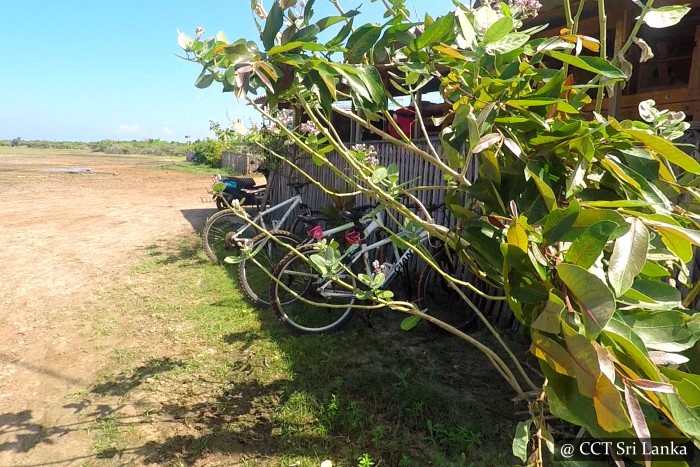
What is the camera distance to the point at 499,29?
99cm

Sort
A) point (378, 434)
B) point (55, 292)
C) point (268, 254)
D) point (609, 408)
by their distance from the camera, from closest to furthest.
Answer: point (609, 408) < point (378, 434) < point (55, 292) < point (268, 254)

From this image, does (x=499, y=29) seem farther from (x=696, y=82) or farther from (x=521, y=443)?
(x=696, y=82)

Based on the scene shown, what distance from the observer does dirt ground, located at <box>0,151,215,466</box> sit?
2381 millimetres

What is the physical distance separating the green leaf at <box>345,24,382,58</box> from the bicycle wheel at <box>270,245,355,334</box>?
2.16 m

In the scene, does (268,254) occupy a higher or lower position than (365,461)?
higher

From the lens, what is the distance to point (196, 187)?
16.1 m

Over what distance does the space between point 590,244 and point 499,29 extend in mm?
522

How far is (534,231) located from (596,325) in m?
0.25

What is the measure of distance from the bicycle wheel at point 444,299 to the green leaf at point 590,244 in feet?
8.08

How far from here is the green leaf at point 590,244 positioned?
2.79ft

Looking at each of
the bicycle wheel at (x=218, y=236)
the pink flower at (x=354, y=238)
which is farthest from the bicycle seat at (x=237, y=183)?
the pink flower at (x=354, y=238)

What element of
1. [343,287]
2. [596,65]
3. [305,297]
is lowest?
[305,297]

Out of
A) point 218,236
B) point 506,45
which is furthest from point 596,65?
point 218,236

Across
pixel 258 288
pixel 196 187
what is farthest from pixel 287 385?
pixel 196 187
